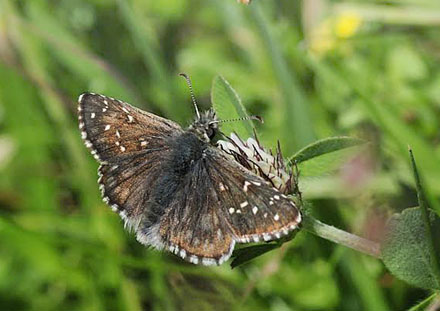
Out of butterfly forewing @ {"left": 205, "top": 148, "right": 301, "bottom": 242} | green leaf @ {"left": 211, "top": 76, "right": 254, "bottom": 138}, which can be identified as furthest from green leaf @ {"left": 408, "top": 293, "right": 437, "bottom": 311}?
green leaf @ {"left": 211, "top": 76, "right": 254, "bottom": 138}

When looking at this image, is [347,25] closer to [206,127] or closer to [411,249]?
[206,127]

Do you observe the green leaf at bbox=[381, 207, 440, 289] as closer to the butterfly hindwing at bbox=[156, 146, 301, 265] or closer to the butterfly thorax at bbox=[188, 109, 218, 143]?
the butterfly hindwing at bbox=[156, 146, 301, 265]

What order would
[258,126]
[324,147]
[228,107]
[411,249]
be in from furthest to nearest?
[258,126] → [228,107] → [324,147] → [411,249]

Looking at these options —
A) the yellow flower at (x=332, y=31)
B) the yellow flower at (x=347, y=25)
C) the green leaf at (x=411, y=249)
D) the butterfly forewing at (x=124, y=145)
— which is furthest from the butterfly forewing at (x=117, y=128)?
the yellow flower at (x=347, y=25)

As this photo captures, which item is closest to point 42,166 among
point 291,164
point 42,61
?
point 42,61

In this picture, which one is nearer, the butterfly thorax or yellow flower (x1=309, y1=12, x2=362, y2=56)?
the butterfly thorax

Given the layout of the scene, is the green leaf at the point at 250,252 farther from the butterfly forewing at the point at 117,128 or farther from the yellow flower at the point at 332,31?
the yellow flower at the point at 332,31

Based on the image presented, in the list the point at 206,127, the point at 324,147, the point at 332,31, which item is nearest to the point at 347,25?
the point at 332,31
